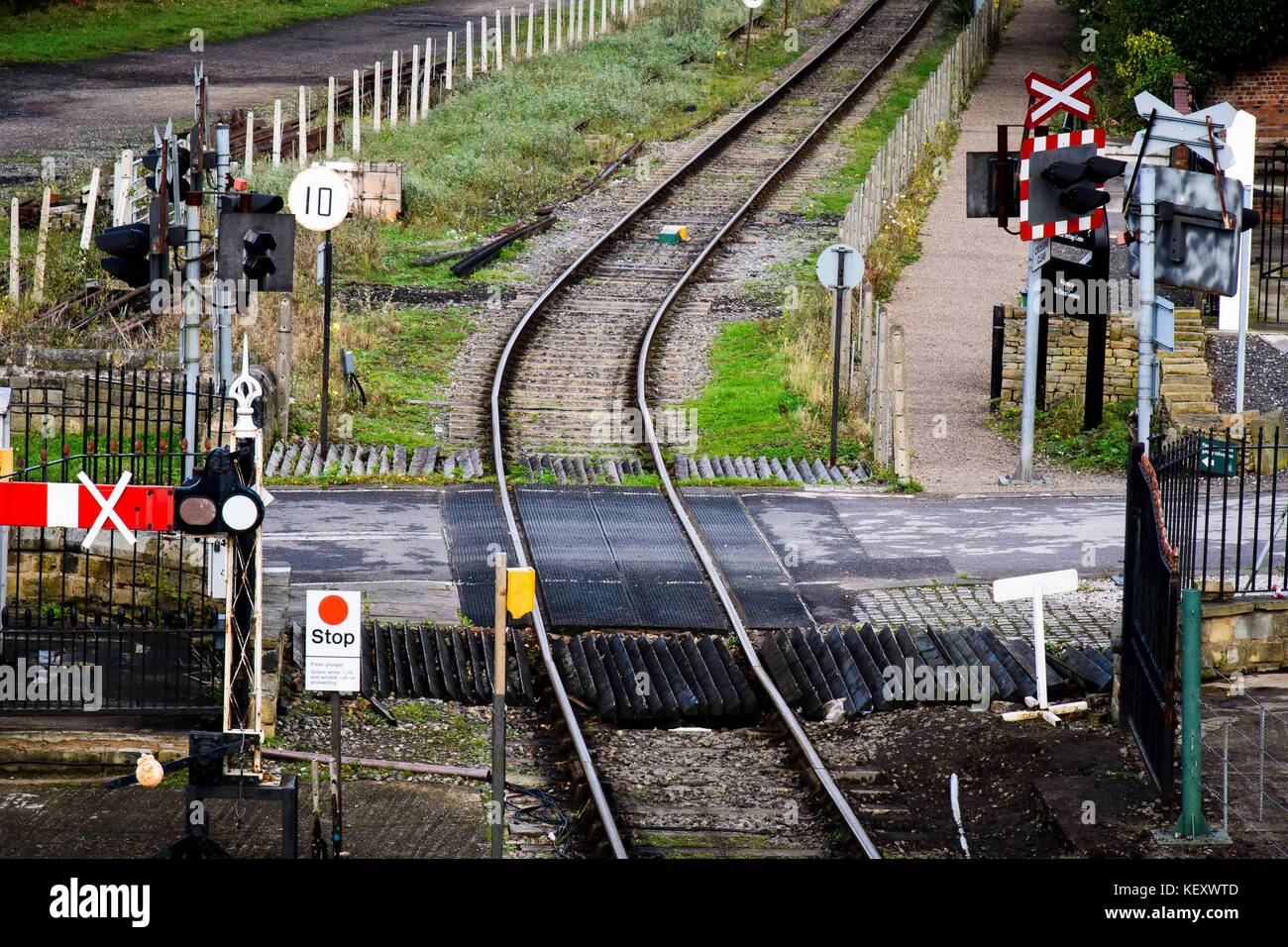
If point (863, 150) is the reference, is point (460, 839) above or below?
below

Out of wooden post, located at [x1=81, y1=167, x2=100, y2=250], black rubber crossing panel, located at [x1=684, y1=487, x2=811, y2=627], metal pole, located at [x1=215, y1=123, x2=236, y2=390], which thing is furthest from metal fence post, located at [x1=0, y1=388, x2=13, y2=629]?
wooden post, located at [x1=81, y1=167, x2=100, y2=250]

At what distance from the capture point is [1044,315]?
70.7 ft

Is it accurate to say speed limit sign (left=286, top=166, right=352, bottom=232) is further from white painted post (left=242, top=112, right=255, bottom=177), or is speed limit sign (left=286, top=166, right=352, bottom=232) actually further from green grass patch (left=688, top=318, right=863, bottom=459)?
white painted post (left=242, top=112, right=255, bottom=177)

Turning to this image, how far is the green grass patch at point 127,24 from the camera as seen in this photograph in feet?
156

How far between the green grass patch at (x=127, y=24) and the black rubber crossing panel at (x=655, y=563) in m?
31.3

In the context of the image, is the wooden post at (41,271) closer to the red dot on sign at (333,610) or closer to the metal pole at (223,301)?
the metal pole at (223,301)

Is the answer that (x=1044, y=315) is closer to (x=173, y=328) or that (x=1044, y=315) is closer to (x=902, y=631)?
(x=902, y=631)

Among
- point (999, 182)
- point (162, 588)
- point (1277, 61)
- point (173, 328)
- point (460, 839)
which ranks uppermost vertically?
point (1277, 61)

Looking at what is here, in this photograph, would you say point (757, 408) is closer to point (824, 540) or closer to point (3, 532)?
point (824, 540)

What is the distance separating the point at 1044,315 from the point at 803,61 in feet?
89.2

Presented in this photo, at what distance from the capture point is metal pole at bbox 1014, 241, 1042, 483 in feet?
63.4

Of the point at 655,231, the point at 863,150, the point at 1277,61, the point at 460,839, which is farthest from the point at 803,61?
the point at 460,839

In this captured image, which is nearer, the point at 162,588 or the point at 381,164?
the point at 162,588

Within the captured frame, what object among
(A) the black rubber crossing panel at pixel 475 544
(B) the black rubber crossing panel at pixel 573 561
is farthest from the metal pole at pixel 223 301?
(B) the black rubber crossing panel at pixel 573 561
